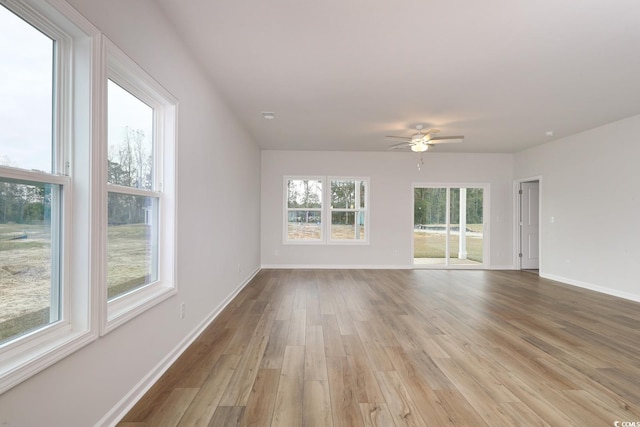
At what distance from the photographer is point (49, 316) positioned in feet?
4.62

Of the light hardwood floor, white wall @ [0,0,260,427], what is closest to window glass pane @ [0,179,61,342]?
white wall @ [0,0,260,427]

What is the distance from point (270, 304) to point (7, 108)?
3.34m

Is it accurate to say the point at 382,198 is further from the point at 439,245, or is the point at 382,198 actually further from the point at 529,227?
the point at 529,227

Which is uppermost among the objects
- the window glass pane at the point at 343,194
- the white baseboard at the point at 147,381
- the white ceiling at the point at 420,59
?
the white ceiling at the point at 420,59

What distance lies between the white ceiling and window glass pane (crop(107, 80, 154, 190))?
756 millimetres

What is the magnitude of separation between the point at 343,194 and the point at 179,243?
4823 mm

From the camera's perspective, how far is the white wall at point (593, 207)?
448 cm

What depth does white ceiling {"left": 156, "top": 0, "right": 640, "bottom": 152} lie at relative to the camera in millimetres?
2160

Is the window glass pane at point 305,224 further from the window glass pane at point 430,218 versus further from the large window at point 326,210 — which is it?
the window glass pane at point 430,218

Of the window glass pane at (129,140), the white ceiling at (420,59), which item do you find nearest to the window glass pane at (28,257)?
the window glass pane at (129,140)

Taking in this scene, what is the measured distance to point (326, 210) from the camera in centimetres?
693

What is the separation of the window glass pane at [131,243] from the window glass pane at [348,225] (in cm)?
486

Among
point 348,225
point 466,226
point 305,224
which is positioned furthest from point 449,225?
point 305,224

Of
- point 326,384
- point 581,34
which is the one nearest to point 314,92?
point 581,34
